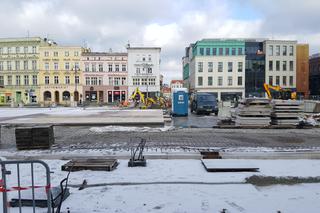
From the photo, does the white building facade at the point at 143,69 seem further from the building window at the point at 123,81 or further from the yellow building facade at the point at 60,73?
the yellow building facade at the point at 60,73

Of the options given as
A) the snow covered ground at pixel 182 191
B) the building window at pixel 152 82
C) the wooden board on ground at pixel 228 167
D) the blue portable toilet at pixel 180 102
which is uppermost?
the building window at pixel 152 82

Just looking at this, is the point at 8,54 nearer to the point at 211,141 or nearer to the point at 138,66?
the point at 138,66

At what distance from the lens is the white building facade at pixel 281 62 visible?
6500cm

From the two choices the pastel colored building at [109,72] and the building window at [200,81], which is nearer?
the building window at [200,81]

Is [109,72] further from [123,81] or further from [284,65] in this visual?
[284,65]

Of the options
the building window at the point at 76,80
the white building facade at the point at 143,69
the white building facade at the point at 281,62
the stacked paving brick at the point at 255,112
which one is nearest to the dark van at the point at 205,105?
the stacked paving brick at the point at 255,112

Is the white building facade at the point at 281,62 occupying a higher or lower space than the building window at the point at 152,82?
higher

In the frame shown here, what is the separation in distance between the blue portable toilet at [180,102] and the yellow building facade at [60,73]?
45.1 metres

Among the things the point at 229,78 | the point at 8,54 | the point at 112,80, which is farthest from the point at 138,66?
the point at 8,54

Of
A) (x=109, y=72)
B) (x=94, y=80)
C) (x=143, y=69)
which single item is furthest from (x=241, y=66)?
(x=94, y=80)

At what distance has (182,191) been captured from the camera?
19.1 feet

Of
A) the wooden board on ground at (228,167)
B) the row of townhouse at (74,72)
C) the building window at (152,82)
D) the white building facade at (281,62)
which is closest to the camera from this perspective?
the wooden board on ground at (228,167)

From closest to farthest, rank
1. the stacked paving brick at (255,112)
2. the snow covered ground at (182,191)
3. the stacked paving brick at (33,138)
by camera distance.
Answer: the snow covered ground at (182,191) < the stacked paving brick at (33,138) < the stacked paving brick at (255,112)

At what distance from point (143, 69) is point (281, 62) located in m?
30.8
